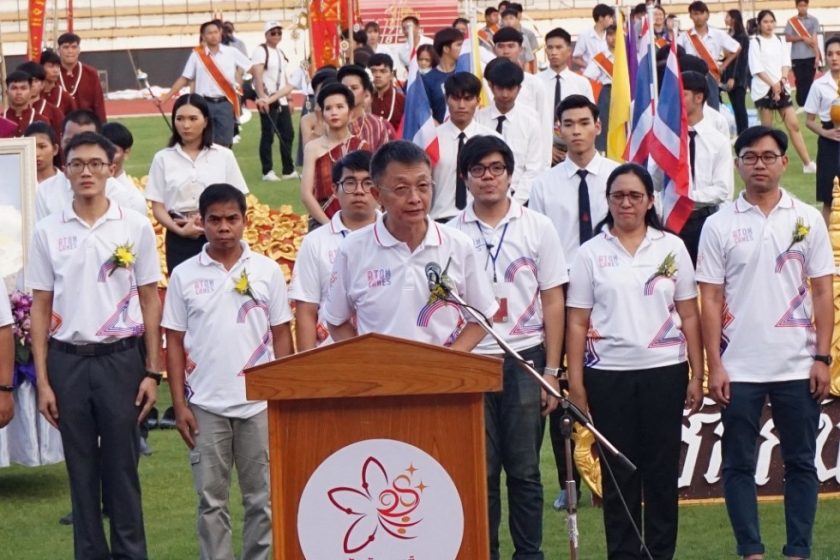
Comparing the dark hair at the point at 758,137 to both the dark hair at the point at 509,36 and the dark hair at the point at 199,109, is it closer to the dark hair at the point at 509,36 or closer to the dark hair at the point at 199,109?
the dark hair at the point at 199,109

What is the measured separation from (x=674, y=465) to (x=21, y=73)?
337 inches

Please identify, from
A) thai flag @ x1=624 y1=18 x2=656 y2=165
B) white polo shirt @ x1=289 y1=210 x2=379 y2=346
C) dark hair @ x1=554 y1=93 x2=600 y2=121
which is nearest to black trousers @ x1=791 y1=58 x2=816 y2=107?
thai flag @ x1=624 y1=18 x2=656 y2=165

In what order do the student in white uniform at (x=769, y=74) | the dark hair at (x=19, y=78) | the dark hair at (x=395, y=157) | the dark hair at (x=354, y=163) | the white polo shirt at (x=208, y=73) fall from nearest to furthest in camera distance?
the dark hair at (x=395, y=157) < the dark hair at (x=354, y=163) < the dark hair at (x=19, y=78) < the white polo shirt at (x=208, y=73) < the student in white uniform at (x=769, y=74)

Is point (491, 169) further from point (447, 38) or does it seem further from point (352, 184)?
point (447, 38)

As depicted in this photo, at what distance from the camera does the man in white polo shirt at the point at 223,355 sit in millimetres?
7668

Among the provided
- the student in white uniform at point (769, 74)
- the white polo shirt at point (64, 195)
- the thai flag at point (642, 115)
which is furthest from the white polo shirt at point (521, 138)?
the student in white uniform at point (769, 74)

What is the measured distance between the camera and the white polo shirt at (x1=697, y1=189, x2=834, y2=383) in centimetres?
779

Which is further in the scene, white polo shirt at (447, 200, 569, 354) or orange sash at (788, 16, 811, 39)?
orange sash at (788, 16, 811, 39)

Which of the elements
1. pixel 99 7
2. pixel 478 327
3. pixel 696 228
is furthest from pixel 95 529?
pixel 99 7

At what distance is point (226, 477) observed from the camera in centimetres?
773

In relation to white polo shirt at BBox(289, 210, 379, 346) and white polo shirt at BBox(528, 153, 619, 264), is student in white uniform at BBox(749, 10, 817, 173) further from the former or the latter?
white polo shirt at BBox(289, 210, 379, 346)

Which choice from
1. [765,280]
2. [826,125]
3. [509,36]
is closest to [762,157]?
[765,280]

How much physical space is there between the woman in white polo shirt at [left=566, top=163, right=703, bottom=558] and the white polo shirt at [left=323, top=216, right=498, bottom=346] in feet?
3.02

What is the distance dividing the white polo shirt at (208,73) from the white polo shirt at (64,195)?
1187 cm
